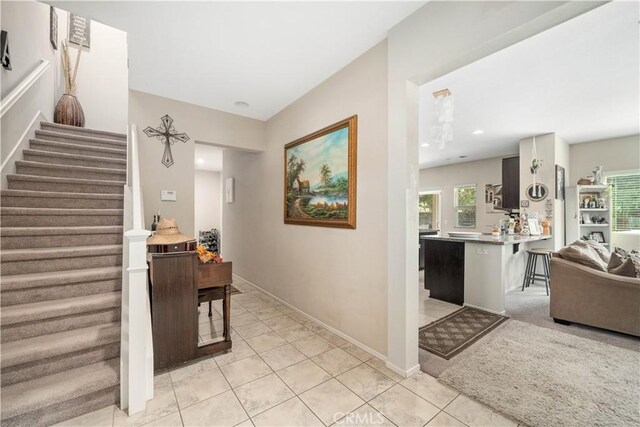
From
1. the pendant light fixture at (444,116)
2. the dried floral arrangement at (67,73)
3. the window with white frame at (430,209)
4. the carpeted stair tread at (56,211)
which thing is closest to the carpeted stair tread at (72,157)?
the carpeted stair tread at (56,211)

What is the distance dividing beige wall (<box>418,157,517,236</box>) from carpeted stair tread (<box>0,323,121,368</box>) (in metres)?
7.81

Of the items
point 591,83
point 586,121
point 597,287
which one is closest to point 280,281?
point 597,287

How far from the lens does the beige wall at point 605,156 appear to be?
15.8 ft

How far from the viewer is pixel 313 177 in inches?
122

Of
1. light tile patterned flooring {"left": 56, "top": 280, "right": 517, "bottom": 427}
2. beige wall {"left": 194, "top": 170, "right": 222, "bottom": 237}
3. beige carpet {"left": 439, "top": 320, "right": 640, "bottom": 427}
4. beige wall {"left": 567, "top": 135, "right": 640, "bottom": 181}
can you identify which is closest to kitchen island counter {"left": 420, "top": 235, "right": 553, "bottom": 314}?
beige carpet {"left": 439, "top": 320, "right": 640, "bottom": 427}

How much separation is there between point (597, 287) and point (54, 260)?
5.35 meters

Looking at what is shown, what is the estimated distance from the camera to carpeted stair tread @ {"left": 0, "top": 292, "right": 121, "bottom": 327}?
1752 millimetres

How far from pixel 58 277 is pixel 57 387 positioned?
32.4 inches

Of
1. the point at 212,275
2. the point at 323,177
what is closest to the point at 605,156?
the point at 323,177

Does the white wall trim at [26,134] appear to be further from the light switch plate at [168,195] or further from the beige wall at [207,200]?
the beige wall at [207,200]

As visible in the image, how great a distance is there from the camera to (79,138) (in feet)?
10.7

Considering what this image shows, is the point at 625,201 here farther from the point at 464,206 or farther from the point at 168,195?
the point at 168,195

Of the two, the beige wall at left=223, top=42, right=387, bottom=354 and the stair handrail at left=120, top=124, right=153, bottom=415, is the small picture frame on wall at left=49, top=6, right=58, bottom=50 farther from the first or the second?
the stair handrail at left=120, top=124, right=153, bottom=415

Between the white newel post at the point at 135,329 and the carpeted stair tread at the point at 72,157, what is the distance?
2.17m
